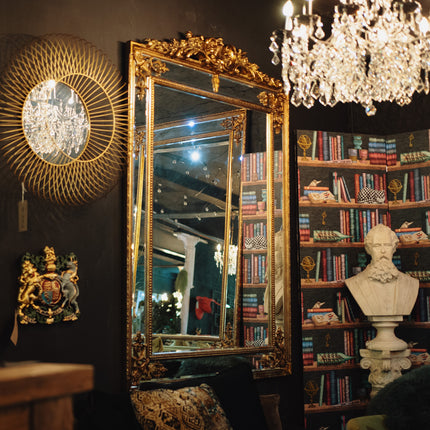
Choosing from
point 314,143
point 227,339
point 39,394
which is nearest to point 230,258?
point 227,339

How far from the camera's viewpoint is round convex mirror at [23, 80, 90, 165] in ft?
10.6

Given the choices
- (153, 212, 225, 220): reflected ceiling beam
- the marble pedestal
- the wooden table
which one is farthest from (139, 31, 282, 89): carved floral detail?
the wooden table

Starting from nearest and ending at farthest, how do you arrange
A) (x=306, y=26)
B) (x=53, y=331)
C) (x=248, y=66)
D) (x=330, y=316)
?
(x=53, y=331) → (x=306, y=26) → (x=248, y=66) → (x=330, y=316)

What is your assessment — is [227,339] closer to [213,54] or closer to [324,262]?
[324,262]

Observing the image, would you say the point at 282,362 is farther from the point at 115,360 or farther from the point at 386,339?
the point at 115,360

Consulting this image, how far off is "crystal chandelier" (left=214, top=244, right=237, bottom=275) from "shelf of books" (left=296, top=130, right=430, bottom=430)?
0.72 metres

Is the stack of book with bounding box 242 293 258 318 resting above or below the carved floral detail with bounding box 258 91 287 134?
below

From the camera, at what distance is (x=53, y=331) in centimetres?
325

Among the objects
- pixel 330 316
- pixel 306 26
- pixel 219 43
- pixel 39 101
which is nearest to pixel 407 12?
pixel 306 26

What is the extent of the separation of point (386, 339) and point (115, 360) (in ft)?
6.97

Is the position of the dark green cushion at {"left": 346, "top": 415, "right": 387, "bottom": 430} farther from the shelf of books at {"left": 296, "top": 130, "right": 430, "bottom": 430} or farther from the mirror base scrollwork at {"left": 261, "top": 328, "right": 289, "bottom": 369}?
the shelf of books at {"left": 296, "top": 130, "right": 430, "bottom": 430}

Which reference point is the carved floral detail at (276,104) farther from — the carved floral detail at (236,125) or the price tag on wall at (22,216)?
the price tag on wall at (22,216)

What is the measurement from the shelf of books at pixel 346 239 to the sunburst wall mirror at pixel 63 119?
181 centimetres

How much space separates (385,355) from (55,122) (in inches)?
114
